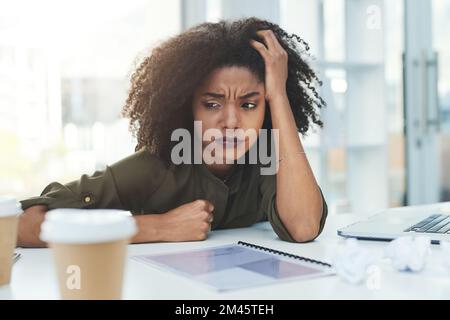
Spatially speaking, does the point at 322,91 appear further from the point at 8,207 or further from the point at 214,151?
the point at 8,207

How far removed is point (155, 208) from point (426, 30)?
2.39 meters

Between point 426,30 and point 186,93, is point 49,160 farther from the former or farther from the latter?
point 426,30

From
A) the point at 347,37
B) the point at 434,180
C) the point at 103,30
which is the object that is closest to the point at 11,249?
the point at 103,30

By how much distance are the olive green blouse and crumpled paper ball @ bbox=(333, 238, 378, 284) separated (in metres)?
0.38

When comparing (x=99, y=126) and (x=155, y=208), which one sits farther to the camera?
(x=99, y=126)

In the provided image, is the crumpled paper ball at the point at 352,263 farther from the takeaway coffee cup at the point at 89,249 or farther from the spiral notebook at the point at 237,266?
the takeaway coffee cup at the point at 89,249

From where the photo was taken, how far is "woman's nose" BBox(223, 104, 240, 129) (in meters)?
1.27

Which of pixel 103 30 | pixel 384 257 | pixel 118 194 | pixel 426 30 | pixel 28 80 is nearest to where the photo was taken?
pixel 384 257

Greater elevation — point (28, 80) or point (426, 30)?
point (426, 30)

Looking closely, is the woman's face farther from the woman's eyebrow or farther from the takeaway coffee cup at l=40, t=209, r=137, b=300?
the takeaway coffee cup at l=40, t=209, r=137, b=300

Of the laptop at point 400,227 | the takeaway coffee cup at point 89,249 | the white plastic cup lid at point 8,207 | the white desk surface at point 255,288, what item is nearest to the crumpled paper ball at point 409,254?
the white desk surface at point 255,288

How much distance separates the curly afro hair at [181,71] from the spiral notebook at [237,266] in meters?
0.40

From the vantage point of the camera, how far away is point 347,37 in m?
3.08

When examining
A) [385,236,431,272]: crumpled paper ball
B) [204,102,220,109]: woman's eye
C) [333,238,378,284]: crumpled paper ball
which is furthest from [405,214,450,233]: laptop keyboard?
[204,102,220,109]: woman's eye
